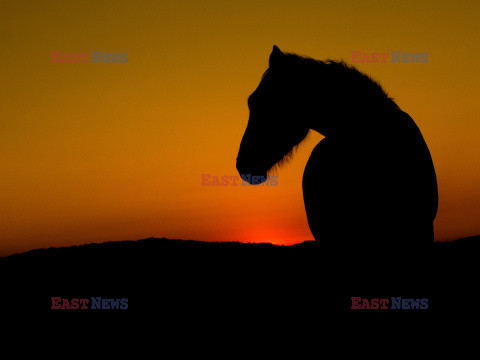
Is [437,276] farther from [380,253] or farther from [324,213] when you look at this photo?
[324,213]

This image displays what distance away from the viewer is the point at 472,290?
3559mm

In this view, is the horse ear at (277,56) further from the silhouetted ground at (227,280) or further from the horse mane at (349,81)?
the silhouetted ground at (227,280)

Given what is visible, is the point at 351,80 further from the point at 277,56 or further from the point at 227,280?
the point at 227,280

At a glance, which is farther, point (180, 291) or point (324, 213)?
point (180, 291)

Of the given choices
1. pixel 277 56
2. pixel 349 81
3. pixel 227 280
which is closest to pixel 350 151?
pixel 349 81

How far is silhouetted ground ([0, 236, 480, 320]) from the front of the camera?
3102 millimetres

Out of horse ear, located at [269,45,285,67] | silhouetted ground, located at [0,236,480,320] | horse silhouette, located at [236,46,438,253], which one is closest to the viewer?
horse silhouette, located at [236,46,438,253]

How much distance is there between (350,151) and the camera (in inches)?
122

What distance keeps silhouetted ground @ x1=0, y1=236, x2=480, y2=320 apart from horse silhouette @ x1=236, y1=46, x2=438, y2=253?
226 millimetres

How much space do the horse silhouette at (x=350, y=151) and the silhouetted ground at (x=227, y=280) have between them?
0.23 metres

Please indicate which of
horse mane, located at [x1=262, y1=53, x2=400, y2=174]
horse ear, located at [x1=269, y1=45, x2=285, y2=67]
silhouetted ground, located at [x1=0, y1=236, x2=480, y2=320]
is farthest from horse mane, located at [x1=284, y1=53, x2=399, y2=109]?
silhouetted ground, located at [x1=0, y1=236, x2=480, y2=320]

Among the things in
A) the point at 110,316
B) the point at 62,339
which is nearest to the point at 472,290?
the point at 110,316

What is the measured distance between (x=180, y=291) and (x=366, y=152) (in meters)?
3.21

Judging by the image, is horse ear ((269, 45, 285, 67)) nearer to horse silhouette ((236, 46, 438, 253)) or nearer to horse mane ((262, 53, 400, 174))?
horse silhouette ((236, 46, 438, 253))
